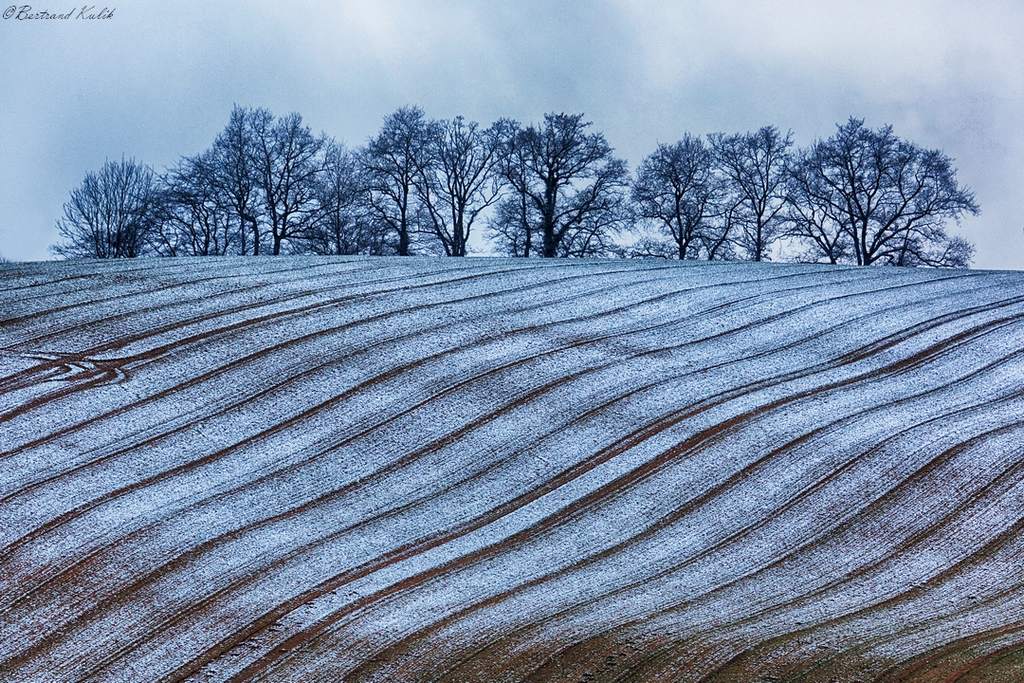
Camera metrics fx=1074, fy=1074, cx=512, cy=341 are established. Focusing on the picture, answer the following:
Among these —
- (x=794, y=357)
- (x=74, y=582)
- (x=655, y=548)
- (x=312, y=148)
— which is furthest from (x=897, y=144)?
(x=74, y=582)

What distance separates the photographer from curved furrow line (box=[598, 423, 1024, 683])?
20.2ft

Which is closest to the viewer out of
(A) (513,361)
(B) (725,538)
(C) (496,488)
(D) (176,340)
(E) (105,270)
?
(B) (725,538)

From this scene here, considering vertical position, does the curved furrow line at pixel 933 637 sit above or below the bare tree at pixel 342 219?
below

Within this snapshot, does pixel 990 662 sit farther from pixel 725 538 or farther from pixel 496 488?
pixel 496 488

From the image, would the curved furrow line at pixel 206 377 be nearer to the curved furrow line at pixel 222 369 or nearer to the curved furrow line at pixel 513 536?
the curved furrow line at pixel 222 369

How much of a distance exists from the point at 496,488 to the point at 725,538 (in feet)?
5.47

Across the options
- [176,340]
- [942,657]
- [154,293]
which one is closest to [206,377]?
[176,340]

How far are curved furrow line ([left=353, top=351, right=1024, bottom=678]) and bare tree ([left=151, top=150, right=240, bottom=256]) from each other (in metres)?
25.7

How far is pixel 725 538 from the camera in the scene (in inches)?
285

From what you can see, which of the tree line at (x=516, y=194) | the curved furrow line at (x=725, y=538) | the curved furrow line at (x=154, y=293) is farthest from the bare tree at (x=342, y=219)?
the curved furrow line at (x=725, y=538)

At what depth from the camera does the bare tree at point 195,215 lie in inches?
1268

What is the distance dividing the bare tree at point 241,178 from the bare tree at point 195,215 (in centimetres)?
21

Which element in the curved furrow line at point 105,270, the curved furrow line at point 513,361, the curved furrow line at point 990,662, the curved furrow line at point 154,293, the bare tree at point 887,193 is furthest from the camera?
the bare tree at point 887,193

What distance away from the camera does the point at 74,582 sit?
6.12m
